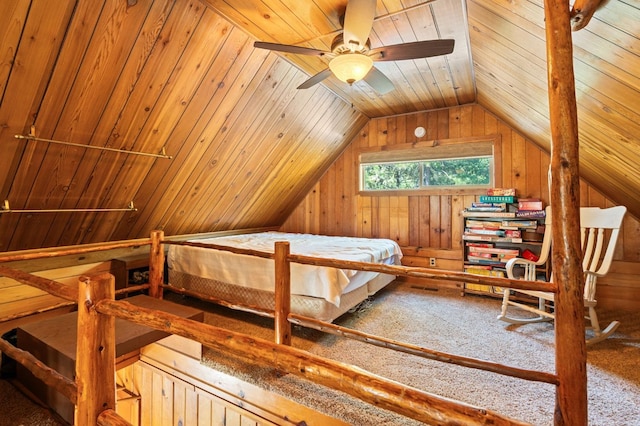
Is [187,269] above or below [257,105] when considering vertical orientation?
below

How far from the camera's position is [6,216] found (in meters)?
2.17

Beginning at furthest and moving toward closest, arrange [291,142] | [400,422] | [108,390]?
[291,142]
[400,422]
[108,390]

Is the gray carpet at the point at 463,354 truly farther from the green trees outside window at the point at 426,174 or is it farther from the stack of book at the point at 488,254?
the green trees outside window at the point at 426,174

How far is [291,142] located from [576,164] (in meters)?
2.88

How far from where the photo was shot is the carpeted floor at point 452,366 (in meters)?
1.53

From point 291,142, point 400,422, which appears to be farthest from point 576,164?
point 291,142

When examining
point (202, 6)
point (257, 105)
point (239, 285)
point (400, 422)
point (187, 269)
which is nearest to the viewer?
point (400, 422)

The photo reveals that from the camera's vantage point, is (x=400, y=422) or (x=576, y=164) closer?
(x=576, y=164)

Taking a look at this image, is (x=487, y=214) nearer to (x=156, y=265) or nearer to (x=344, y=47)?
(x=344, y=47)

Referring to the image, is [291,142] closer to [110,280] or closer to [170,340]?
[170,340]

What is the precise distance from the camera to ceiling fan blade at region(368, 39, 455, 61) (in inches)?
63.5

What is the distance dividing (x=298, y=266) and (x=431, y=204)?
7.91ft

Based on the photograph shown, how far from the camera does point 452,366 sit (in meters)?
1.94

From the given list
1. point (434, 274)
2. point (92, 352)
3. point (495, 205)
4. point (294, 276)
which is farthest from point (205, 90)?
point (495, 205)
